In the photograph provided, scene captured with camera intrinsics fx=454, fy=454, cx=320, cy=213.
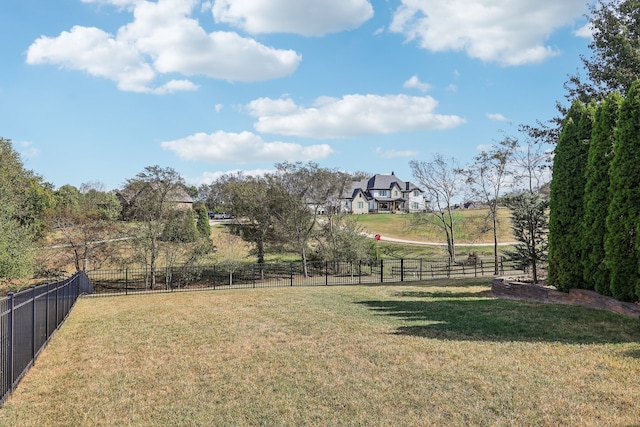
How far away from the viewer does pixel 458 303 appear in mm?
12523

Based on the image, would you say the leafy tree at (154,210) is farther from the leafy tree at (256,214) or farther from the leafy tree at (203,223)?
the leafy tree at (203,223)

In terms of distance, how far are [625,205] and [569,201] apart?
8.36 feet

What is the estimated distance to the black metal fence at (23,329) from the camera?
19.2 ft

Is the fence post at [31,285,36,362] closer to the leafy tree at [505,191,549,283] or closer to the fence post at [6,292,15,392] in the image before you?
the fence post at [6,292,15,392]

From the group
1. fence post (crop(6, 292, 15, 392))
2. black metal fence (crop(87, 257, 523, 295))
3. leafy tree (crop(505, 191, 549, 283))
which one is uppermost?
leafy tree (crop(505, 191, 549, 283))

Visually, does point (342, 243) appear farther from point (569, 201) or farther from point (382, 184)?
point (382, 184)

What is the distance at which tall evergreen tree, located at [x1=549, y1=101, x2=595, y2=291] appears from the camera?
1214cm

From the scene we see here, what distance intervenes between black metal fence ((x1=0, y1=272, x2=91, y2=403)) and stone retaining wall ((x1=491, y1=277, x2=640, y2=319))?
11.0 metres

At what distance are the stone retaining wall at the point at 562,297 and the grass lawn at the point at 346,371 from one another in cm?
42

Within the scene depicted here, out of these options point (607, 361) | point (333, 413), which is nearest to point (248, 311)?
point (333, 413)

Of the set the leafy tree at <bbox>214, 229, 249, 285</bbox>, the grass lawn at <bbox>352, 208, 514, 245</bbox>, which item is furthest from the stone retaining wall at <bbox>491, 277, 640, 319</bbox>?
the grass lawn at <bbox>352, 208, 514, 245</bbox>

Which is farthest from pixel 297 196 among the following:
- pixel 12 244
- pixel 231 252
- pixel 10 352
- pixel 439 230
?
pixel 10 352

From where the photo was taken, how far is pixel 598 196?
36.6ft

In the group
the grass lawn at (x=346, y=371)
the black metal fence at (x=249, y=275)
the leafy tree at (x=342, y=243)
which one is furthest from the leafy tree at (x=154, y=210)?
the grass lawn at (x=346, y=371)
